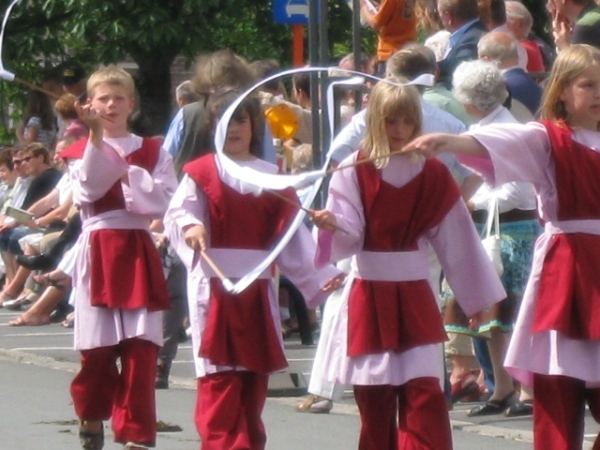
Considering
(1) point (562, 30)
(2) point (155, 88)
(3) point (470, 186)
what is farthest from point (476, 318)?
(2) point (155, 88)

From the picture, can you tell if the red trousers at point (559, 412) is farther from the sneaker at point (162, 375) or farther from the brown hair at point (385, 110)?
the sneaker at point (162, 375)

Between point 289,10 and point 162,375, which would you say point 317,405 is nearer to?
point 162,375

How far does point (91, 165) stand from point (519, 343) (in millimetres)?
2124

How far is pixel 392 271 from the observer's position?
20.5 ft

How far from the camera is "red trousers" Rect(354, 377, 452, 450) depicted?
6215 millimetres

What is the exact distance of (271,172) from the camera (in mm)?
6715

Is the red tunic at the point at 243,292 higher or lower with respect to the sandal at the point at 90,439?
higher

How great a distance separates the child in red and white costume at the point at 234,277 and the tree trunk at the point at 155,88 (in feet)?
50.2

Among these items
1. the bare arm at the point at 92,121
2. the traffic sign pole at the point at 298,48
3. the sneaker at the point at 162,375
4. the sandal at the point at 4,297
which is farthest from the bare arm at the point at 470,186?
the sandal at the point at 4,297

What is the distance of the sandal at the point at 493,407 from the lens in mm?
8586

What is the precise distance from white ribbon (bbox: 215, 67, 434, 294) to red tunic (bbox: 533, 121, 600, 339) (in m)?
0.66

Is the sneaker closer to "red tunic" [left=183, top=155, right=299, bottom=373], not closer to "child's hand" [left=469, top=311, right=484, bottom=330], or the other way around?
"red tunic" [left=183, top=155, right=299, bottom=373]

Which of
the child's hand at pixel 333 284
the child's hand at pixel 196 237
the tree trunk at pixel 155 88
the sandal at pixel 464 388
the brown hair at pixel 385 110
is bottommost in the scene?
the sandal at pixel 464 388

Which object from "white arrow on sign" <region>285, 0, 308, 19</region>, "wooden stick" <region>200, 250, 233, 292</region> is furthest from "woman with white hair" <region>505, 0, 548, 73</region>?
"wooden stick" <region>200, 250, 233, 292</region>
